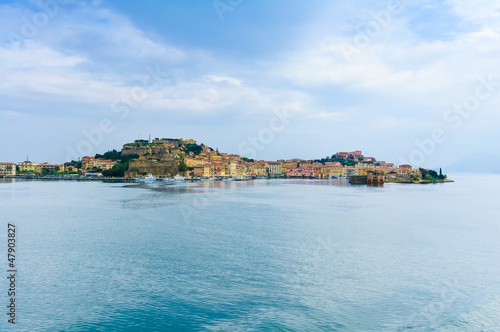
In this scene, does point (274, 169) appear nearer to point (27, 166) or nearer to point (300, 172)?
point (300, 172)

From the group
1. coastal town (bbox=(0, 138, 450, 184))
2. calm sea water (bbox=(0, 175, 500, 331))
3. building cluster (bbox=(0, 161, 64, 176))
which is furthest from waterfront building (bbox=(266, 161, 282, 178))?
calm sea water (bbox=(0, 175, 500, 331))

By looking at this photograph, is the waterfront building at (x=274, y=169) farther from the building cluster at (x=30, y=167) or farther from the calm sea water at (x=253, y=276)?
the calm sea water at (x=253, y=276)

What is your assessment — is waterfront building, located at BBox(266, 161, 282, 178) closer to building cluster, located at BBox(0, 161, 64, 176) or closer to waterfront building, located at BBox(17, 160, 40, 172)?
building cluster, located at BBox(0, 161, 64, 176)

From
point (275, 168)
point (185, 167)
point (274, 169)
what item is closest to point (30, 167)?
point (185, 167)

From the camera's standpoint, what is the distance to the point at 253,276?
7516 mm

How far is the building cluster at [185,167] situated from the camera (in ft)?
218

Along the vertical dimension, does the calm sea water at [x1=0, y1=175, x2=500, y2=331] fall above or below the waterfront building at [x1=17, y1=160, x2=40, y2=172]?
below

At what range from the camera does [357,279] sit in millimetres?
7445

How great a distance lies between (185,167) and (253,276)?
200 ft

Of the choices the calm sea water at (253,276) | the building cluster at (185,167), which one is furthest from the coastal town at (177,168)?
the calm sea water at (253,276)

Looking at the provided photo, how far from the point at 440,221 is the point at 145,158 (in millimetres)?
58745

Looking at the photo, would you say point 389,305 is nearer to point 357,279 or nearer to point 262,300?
point 357,279

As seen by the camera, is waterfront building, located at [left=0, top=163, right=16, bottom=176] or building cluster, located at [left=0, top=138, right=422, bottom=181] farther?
waterfront building, located at [left=0, top=163, right=16, bottom=176]

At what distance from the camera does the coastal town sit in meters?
65.2
